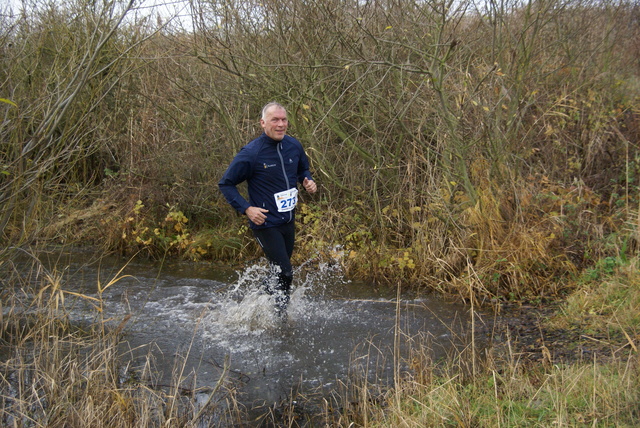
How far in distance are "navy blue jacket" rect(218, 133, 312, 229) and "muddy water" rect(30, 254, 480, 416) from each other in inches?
38.3

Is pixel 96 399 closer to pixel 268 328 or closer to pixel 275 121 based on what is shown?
pixel 268 328

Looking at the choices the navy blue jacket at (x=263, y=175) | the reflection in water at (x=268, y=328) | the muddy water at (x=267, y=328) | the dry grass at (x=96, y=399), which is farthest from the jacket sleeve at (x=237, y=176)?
the dry grass at (x=96, y=399)

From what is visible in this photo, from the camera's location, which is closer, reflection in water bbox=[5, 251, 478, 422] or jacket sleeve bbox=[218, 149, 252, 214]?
reflection in water bbox=[5, 251, 478, 422]

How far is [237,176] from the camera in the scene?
5.64 meters

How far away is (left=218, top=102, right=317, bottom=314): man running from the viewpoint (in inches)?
220

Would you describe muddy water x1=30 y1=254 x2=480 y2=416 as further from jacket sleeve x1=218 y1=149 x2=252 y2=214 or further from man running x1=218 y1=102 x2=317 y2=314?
jacket sleeve x1=218 y1=149 x2=252 y2=214

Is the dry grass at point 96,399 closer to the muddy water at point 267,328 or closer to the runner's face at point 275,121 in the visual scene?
the muddy water at point 267,328

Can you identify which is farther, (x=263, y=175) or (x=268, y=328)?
(x=268, y=328)

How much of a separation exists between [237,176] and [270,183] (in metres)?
0.30

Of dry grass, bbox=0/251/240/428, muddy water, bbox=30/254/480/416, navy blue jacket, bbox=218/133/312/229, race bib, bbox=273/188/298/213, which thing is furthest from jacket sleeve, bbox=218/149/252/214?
dry grass, bbox=0/251/240/428

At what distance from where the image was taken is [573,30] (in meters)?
9.03

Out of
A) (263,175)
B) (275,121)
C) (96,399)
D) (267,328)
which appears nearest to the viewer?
(96,399)

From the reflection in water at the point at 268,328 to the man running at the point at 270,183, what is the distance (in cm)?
67

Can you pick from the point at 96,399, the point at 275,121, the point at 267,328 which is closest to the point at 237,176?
the point at 275,121
